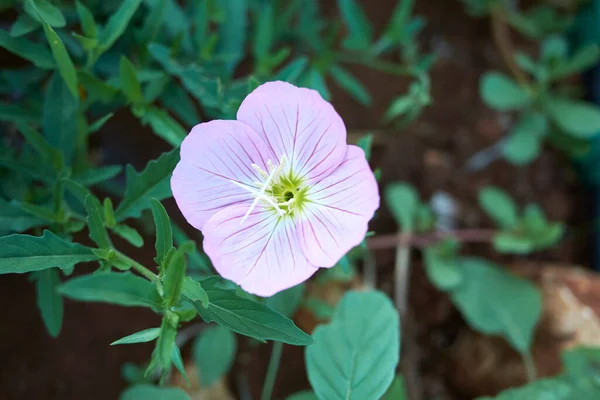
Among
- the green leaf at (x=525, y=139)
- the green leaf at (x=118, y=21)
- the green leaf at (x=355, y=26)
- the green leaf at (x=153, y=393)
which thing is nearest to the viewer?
the green leaf at (x=118, y=21)

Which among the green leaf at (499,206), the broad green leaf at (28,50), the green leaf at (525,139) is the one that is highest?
the broad green leaf at (28,50)

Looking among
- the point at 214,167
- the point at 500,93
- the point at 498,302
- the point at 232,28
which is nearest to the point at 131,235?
the point at 214,167

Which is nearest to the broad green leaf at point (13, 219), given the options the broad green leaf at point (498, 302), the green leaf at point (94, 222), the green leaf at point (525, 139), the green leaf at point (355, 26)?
the green leaf at point (94, 222)

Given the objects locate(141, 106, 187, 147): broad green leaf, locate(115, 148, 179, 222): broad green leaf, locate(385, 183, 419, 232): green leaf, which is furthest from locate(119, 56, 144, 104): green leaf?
locate(385, 183, 419, 232): green leaf

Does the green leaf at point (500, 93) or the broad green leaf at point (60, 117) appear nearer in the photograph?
the broad green leaf at point (60, 117)

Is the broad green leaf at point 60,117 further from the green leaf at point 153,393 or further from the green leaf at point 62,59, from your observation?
the green leaf at point 153,393

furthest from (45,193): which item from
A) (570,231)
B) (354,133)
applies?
(570,231)

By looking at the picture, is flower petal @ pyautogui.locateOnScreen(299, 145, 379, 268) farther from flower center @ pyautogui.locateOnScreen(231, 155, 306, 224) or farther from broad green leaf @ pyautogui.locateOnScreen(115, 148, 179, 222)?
broad green leaf @ pyautogui.locateOnScreen(115, 148, 179, 222)
